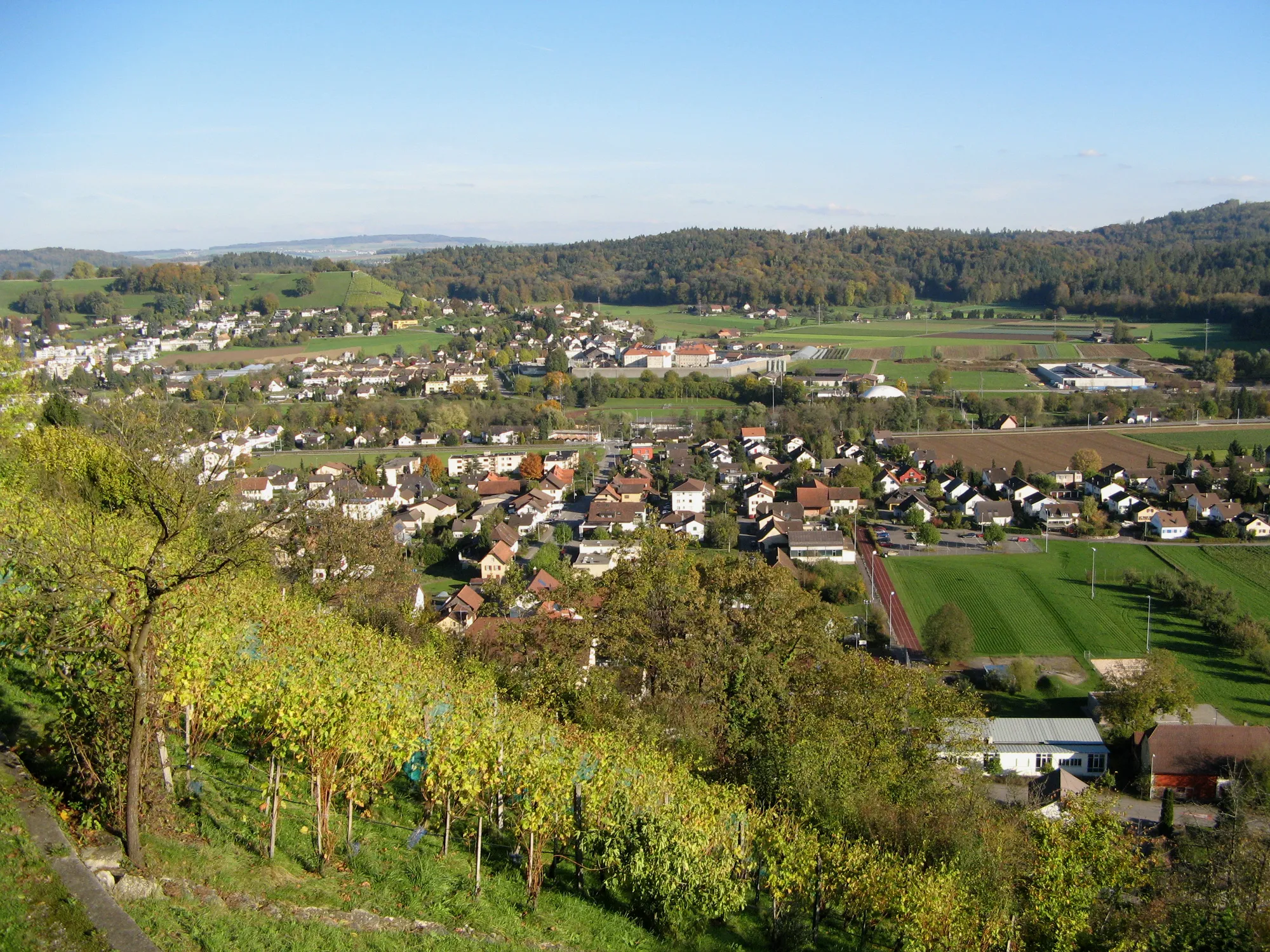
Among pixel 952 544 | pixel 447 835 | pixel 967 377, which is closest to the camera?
pixel 447 835

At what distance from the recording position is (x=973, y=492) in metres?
23.6

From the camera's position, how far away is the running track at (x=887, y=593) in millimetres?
15227

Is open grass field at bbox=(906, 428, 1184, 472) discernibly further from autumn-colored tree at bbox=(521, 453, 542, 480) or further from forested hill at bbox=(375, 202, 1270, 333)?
forested hill at bbox=(375, 202, 1270, 333)

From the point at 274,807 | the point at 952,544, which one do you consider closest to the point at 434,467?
the point at 952,544

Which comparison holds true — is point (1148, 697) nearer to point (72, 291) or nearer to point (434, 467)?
point (434, 467)

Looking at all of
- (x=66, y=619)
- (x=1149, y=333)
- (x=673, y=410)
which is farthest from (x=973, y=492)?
(x=1149, y=333)

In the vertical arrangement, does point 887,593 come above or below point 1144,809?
above

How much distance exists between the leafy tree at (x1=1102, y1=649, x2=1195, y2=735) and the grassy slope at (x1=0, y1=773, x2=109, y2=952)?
1190 cm

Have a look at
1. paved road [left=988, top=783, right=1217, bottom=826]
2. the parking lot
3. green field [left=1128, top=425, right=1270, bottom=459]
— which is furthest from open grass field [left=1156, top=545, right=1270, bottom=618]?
green field [left=1128, top=425, right=1270, bottom=459]

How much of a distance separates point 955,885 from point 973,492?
19.2 m

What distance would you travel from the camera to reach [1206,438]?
29.5m

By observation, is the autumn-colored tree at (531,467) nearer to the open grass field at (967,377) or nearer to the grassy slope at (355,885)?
the open grass field at (967,377)

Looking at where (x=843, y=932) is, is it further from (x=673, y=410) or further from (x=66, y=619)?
(x=673, y=410)

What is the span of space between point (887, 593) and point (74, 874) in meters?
15.3
